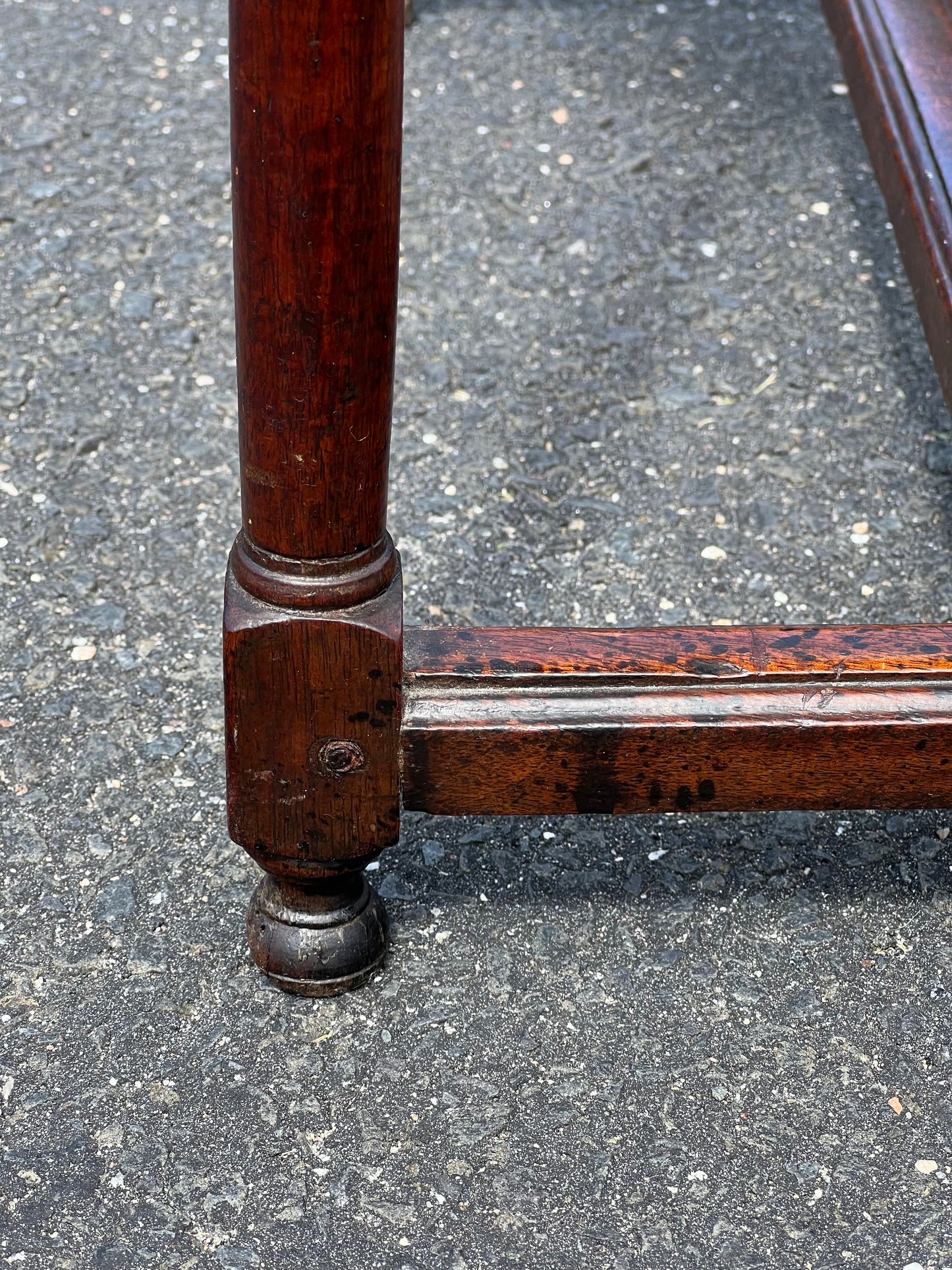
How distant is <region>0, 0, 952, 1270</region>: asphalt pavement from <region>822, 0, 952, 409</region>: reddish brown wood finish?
12.1 inches

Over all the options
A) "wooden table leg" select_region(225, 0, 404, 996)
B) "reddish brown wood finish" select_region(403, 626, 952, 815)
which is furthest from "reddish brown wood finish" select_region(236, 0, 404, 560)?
"reddish brown wood finish" select_region(403, 626, 952, 815)

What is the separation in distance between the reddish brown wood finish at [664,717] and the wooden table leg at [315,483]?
0.06 meters

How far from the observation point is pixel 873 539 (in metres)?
1.95

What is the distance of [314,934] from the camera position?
138cm

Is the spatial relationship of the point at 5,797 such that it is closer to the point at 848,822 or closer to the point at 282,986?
the point at 282,986

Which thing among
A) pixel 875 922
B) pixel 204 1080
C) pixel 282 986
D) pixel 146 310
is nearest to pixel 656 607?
pixel 875 922

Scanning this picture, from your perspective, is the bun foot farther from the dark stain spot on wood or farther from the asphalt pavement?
the dark stain spot on wood

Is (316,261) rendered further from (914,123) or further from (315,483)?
(914,123)

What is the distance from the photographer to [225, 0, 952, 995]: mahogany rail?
1.00 metres

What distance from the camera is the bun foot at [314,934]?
4.50 ft

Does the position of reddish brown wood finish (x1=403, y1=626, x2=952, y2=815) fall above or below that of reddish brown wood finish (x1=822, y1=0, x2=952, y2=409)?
below

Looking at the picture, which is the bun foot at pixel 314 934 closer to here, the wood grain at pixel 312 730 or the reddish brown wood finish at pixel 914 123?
the wood grain at pixel 312 730

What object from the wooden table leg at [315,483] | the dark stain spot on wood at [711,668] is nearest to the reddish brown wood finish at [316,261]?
the wooden table leg at [315,483]

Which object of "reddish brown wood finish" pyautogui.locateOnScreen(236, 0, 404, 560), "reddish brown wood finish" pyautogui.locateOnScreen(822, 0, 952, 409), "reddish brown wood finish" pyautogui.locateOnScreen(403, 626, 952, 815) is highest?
"reddish brown wood finish" pyautogui.locateOnScreen(236, 0, 404, 560)
